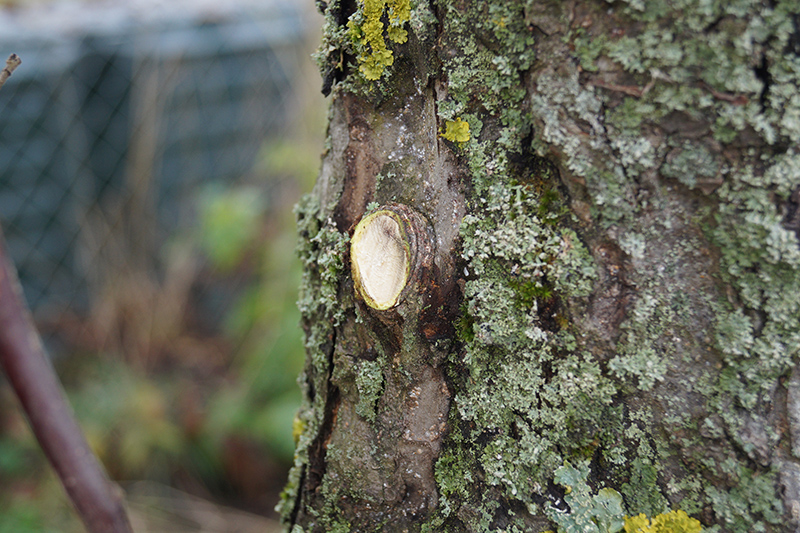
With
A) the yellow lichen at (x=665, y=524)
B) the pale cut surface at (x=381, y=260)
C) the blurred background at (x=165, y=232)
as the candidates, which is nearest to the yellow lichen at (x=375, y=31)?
the pale cut surface at (x=381, y=260)

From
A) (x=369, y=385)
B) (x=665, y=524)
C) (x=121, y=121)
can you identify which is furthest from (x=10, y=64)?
(x=121, y=121)

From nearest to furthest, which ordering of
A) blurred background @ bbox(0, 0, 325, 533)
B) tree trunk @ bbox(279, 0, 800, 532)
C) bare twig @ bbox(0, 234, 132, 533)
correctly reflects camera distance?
tree trunk @ bbox(279, 0, 800, 532) < bare twig @ bbox(0, 234, 132, 533) < blurred background @ bbox(0, 0, 325, 533)

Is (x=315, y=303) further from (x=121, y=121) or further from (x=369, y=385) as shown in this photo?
(x=121, y=121)

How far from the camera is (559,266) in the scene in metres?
0.55

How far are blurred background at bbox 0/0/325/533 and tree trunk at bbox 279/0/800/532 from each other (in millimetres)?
1519

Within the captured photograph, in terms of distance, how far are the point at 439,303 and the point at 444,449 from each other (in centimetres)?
18

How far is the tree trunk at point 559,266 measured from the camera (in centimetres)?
46

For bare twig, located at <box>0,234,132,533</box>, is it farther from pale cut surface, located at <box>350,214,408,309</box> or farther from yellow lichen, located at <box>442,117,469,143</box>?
yellow lichen, located at <box>442,117,469,143</box>

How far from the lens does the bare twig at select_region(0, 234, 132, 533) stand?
83cm

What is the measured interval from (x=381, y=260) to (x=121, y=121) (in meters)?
2.50

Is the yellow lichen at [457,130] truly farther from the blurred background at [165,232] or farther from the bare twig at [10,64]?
the blurred background at [165,232]

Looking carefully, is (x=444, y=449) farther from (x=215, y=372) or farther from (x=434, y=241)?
(x=215, y=372)

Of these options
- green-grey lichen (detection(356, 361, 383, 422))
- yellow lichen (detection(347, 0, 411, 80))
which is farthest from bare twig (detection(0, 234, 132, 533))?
yellow lichen (detection(347, 0, 411, 80))

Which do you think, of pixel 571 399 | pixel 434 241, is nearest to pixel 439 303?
pixel 434 241
